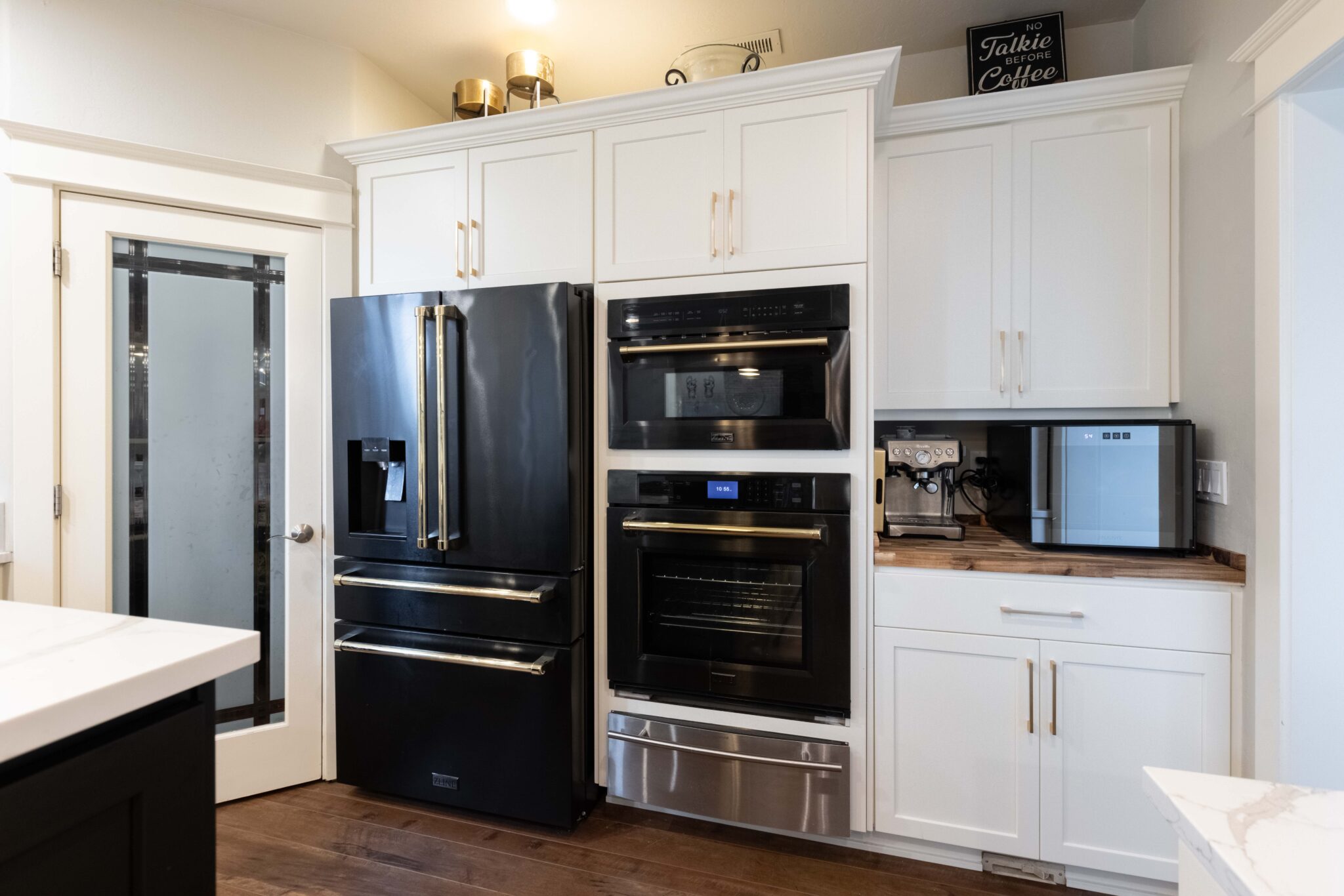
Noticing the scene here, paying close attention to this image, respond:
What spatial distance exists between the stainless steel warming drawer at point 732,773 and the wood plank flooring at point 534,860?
0.13 meters

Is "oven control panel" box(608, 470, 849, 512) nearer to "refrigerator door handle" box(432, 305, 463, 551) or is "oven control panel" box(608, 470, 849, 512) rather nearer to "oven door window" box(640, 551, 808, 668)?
"oven door window" box(640, 551, 808, 668)

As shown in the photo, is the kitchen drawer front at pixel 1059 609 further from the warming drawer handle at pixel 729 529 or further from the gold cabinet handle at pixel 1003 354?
the gold cabinet handle at pixel 1003 354

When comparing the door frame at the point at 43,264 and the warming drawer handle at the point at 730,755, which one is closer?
the warming drawer handle at the point at 730,755

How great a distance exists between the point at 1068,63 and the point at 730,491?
7.02ft

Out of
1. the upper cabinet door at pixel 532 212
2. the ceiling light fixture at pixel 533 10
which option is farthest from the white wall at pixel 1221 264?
the ceiling light fixture at pixel 533 10

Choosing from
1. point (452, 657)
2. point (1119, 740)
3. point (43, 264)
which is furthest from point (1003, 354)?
point (43, 264)

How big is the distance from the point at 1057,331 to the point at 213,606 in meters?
3.08

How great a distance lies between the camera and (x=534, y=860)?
74.7 inches

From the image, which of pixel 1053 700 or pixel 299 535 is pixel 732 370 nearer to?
pixel 1053 700

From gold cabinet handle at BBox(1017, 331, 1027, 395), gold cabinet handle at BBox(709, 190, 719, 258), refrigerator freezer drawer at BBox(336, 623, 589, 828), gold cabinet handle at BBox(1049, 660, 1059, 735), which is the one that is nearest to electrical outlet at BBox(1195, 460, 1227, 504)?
gold cabinet handle at BBox(1017, 331, 1027, 395)

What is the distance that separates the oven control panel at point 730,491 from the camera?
72.6 inches

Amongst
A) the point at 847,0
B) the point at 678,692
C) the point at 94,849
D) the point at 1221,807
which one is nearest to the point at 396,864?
the point at 678,692

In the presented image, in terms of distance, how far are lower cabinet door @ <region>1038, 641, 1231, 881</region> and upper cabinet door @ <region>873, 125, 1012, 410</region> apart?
880 mm

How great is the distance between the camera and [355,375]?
2172 millimetres
